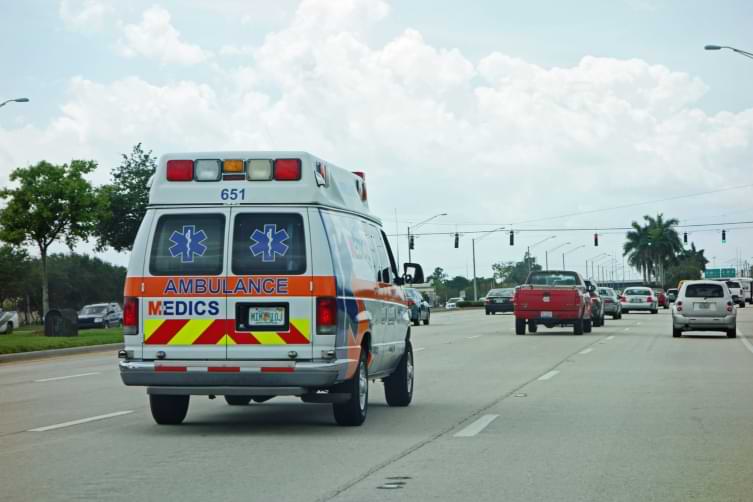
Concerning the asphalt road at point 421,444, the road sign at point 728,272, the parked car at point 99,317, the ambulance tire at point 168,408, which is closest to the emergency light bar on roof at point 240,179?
the ambulance tire at point 168,408

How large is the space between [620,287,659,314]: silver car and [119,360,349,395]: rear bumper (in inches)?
2046

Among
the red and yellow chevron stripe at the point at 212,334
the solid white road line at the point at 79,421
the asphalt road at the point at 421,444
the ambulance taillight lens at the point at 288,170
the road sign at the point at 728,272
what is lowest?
the asphalt road at the point at 421,444

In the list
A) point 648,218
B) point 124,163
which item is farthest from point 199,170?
point 648,218

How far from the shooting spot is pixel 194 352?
11.3m

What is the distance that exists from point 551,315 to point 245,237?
973 inches

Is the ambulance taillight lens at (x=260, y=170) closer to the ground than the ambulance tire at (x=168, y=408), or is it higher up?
higher up

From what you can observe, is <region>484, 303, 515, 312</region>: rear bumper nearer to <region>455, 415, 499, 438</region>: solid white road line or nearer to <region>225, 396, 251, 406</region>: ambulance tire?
<region>225, 396, 251, 406</region>: ambulance tire

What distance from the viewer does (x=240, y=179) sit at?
11.6 metres

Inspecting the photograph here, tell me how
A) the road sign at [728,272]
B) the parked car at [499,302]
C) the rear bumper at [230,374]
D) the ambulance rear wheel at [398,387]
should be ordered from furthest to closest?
1. the road sign at [728,272]
2. the parked car at [499,302]
3. the ambulance rear wheel at [398,387]
4. the rear bumper at [230,374]

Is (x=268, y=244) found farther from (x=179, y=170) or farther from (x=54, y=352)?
(x=54, y=352)

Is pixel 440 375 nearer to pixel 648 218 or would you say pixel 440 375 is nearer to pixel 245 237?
pixel 245 237

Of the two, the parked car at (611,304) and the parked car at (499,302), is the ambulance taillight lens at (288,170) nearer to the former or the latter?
the parked car at (611,304)

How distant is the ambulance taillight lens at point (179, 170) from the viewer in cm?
1169

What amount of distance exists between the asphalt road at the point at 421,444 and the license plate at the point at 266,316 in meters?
1.09
